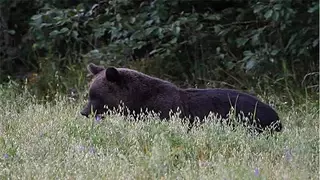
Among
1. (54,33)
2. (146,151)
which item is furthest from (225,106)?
(54,33)

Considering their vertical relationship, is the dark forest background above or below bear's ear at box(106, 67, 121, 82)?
below

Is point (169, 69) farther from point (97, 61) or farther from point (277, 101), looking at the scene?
point (277, 101)

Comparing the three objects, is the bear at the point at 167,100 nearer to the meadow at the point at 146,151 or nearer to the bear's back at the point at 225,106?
the bear's back at the point at 225,106

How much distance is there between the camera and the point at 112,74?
7566 millimetres

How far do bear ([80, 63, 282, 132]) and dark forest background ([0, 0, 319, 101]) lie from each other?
266cm

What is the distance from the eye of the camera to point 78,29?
1169 cm

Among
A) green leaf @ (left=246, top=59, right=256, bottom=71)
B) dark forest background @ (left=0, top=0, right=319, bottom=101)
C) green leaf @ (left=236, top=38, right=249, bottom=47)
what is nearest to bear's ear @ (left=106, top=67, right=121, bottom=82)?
dark forest background @ (left=0, top=0, right=319, bottom=101)

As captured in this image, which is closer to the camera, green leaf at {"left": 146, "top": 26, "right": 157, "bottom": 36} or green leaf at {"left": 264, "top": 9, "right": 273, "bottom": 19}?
green leaf at {"left": 264, "top": 9, "right": 273, "bottom": 19}

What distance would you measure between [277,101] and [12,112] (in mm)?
3539

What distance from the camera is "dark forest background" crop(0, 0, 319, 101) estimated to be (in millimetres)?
10484

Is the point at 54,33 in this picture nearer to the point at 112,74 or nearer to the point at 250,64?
the point at 250,64

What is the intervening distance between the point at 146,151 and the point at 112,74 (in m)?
1.98

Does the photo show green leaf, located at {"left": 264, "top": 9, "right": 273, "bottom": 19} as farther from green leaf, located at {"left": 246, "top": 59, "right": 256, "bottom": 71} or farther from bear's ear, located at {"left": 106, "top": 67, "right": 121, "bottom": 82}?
bear's ear, located at {"left": 106, "top": 67, "right": 121, "bottom": 82}

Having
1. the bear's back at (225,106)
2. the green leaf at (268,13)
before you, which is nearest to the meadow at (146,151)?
the bear's back at (225,106)
